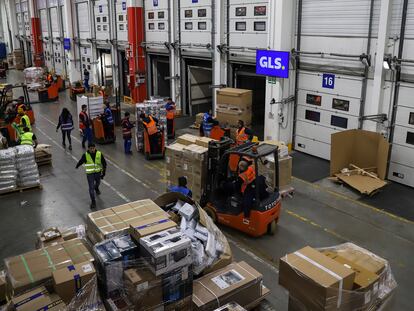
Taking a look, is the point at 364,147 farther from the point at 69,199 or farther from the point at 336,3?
the point at 69,199

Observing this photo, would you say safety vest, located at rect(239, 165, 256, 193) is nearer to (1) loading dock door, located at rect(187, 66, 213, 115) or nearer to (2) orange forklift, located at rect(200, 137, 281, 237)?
(2) orange forklift, located at rect(200, 137, 281, 237)

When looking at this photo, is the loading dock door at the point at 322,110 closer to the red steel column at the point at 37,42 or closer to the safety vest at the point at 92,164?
the safety vest at the point at 92,164

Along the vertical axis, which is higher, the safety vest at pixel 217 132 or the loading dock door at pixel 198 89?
the loading dock door at pixel 198 89

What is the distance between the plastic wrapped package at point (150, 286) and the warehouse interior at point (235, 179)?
17mm

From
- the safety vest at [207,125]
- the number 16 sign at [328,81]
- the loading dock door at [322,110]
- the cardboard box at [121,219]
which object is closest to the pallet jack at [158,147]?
the safety vest at [207,125]

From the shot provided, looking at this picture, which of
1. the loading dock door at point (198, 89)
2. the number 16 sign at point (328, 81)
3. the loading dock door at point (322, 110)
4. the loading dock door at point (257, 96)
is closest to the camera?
the loading dock door at point (322, 110)

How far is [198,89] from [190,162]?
10.7 metres

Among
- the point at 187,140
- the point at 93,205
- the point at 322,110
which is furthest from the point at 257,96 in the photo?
the point at 93,205

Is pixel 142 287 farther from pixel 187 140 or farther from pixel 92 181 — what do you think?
pixel 187 140

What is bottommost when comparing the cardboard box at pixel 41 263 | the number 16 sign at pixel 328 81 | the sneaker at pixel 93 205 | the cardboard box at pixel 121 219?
the sneaker at pixel 93 205

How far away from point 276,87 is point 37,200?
314 inches

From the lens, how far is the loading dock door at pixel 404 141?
1049cm

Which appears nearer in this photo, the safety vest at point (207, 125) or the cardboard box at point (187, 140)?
the cardboard box at point (187, 140)

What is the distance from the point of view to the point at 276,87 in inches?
526
